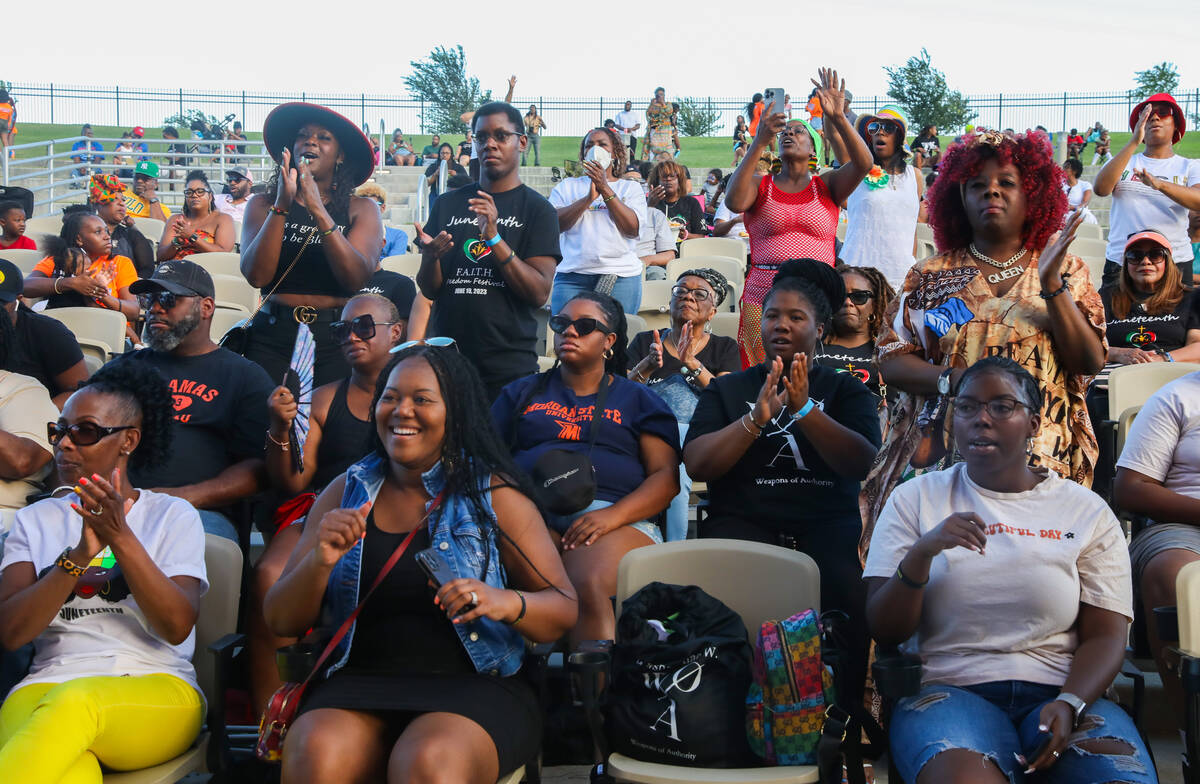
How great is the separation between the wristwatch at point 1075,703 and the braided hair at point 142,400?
257 cm

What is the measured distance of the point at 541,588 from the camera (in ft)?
9.45

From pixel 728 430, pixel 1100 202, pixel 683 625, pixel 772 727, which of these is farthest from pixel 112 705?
pixel 1100 202

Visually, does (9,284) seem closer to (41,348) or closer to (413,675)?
(41,348)

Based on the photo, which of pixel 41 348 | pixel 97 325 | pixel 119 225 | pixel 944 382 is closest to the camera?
pixel 944 382

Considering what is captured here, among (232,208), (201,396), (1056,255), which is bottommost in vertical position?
(201,396)

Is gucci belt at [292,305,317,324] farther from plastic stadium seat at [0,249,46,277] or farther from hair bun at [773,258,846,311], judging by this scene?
plastic stadium seat at [0,249,46,277]

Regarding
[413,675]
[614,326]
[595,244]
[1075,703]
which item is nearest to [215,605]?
[413,675]

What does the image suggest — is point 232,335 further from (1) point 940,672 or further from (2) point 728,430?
(1) point 940,672

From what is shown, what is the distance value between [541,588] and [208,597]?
1.01 m

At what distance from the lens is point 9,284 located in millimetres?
4473

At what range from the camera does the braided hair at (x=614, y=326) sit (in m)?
4.34

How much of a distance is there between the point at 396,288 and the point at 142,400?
2076 mm

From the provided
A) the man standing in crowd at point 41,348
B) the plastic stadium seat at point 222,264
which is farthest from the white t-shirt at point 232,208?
the man standing in crowd at point 41,348

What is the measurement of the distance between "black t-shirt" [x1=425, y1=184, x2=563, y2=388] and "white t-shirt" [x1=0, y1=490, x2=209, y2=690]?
1.91 meters
